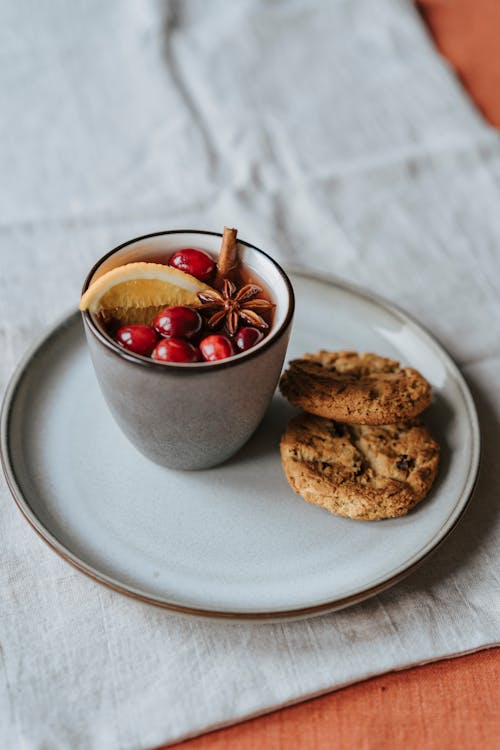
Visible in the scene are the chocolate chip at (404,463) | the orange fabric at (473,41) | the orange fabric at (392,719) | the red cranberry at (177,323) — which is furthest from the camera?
the orange fabric at (473,41)

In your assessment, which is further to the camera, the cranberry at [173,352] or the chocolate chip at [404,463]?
the chocolate chip at [404,463]

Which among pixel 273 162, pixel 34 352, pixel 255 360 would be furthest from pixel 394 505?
pixel 273 162

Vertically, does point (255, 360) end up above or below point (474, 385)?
above

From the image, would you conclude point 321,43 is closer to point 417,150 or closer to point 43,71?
point 417,150

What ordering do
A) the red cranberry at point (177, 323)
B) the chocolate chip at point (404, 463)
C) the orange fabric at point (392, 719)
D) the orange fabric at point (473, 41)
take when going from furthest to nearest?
the orange fabric at point (473, 41) < the chocolate chip at point (404, 463) < the red cranberry at point (177, 323) < the orange fabric at point (392, 719)

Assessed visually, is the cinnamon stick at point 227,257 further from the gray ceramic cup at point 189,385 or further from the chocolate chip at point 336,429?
the chocolate chip at point 336,429

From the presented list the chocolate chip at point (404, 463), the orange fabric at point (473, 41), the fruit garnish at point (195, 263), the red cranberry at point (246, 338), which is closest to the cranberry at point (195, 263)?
the fruit garnish at point (195, 263)

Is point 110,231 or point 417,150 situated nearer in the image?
point 110,231

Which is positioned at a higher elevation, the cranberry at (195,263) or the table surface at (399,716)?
the cranberry at (195,263)
